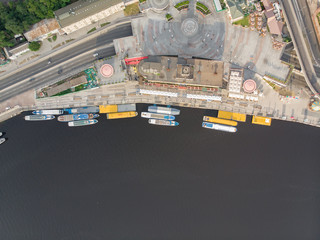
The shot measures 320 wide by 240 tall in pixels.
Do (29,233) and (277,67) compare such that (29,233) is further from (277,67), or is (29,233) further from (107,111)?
(277,67)

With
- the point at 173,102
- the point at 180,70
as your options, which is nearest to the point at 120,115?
the point at 173,102

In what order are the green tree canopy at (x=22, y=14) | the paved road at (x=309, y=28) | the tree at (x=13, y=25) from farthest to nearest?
1. the paved road at (x=309, y=28)
2. the green tree canopy at (x=22, y=14)
3. the tree at (x=13, y=25)

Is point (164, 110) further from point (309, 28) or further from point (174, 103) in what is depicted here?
point (309, 28)

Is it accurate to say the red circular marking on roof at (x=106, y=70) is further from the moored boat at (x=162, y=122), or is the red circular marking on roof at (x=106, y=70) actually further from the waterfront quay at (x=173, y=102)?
the moored boat at (x=162, y=122)

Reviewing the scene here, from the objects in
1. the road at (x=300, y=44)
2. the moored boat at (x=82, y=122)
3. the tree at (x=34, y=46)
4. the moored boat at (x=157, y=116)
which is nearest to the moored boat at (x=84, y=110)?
the moored boat at (x=82, y=122)

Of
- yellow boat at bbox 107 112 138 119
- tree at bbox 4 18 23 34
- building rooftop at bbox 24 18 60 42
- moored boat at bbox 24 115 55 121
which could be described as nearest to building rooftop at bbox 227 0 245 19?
yellow boat at bbox 107 112 138 119

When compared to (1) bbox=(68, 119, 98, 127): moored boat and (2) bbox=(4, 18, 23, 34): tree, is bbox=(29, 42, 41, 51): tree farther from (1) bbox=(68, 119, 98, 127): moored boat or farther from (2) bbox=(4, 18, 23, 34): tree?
(1) bbox=(68, 119, 98, 127): moored boat

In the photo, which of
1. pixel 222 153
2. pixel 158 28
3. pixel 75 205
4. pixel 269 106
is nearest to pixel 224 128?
pixel 222 153
